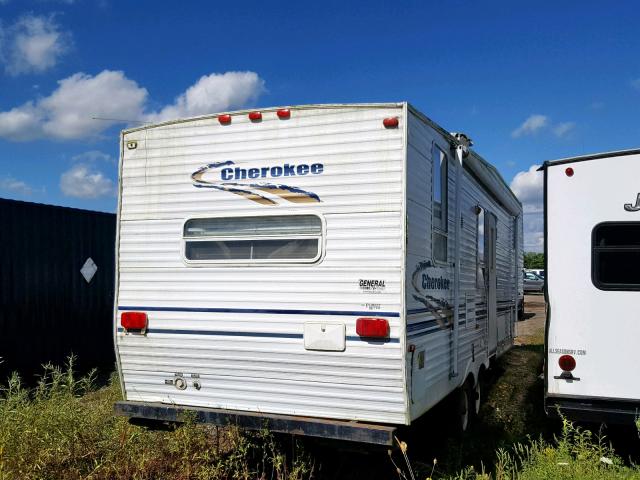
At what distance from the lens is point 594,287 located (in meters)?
5.52

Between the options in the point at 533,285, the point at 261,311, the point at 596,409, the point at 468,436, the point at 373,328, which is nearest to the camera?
the point at 373,328

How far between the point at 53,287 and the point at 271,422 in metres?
7.05

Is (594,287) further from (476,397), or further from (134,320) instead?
(134,320)

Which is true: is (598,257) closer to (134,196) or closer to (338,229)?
(338,229)

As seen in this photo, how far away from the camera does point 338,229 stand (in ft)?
15.5

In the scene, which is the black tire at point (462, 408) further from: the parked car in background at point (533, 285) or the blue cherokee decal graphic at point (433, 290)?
the parked car in background at point (533, 285)

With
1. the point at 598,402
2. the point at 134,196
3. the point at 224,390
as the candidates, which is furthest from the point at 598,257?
the point at 134,196

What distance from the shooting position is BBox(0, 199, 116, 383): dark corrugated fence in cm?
957

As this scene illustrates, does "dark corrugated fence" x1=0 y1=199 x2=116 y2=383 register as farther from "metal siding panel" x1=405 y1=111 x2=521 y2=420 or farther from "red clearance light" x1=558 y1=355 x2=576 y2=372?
"red clearance light" x1=558 y1=355 x2=576 y2=372

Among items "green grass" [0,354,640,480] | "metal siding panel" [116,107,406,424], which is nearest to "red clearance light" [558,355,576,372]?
"green grass" [0,354,640,480]

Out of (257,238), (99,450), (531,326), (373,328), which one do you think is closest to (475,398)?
(373,328)

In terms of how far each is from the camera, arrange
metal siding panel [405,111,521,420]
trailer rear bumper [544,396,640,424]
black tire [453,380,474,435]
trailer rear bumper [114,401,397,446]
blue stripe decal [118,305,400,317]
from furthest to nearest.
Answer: black tire [453,380,474,435]
trailer rear bumper [544,396,640,424]
metal siding panel [405,111,521,420]
blue stripe decal [118,305,400,317]
trailer rear bumper [114,401,397,446]

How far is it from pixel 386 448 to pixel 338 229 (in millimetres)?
1638

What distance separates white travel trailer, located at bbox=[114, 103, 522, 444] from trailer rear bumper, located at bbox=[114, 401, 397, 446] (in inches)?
0.5
